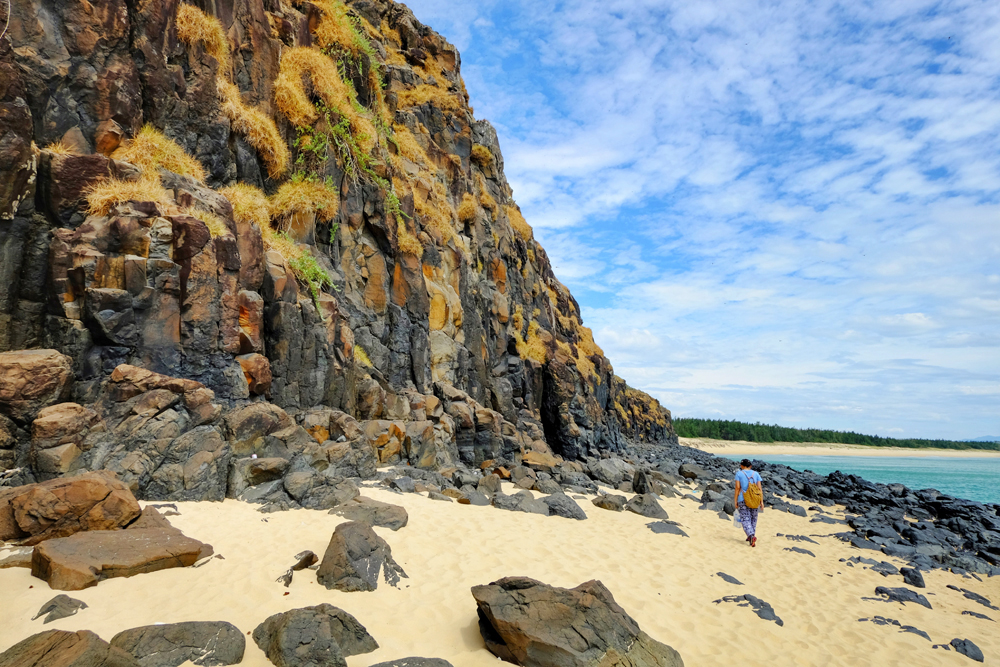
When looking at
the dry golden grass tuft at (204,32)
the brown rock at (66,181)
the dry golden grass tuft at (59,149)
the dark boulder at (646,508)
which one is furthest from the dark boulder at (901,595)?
the dry golden grass tuft at (204,32)

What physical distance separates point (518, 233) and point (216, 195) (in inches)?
1007

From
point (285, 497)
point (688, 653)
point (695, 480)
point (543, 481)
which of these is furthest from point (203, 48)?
point (695, 480)

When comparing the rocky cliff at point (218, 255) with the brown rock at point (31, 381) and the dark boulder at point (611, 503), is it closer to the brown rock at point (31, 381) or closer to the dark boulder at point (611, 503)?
the brown rock at point (31, 381)

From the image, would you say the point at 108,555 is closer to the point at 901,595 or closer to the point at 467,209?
the point at 901,595

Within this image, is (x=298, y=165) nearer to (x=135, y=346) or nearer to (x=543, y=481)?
(x=135, y=346)

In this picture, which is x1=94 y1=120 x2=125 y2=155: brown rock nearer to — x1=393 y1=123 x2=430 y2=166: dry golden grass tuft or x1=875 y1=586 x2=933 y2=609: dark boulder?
x1=393 y1=123 x2=430 y2=166: dry golden grass tuft

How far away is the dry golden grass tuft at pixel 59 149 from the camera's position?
9.77m

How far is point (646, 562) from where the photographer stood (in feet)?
29.2

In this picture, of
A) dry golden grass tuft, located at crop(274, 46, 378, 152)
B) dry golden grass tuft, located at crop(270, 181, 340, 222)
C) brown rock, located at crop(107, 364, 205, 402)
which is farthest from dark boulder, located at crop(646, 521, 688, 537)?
dry golden grass tuft, located at crop(274, 46, 378, 152)

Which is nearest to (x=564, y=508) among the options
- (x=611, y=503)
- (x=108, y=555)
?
(x=611, y=503)

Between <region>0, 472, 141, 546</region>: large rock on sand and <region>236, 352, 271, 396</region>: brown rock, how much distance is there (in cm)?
454

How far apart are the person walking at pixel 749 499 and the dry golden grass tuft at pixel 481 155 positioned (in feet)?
81.6

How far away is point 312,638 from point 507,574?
329 centimetres

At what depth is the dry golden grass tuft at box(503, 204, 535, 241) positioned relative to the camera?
1421 inches
